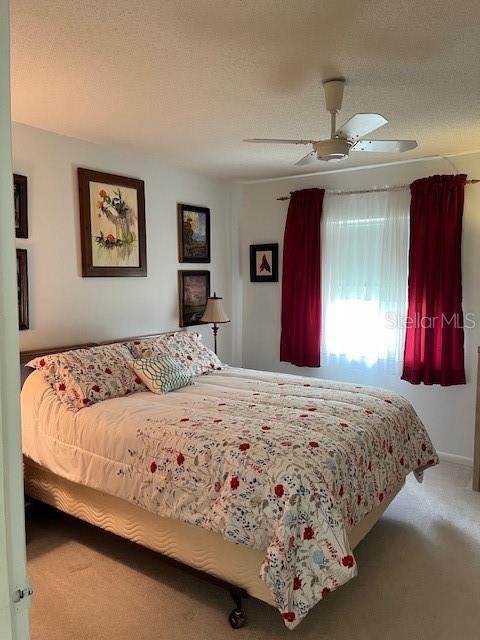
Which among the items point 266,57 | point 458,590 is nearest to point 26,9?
point 266,57

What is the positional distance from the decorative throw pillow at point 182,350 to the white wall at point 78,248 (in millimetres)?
376

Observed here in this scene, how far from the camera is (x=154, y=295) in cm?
409

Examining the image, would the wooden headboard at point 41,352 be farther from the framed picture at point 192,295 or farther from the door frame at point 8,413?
the door frame at point 8,413

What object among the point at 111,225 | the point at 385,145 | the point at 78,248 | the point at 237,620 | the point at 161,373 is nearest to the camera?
→ the point at 237,620

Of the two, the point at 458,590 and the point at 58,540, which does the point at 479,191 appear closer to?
the point at 458,590

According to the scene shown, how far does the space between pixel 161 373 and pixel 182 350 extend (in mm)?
539

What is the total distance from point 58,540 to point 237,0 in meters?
2.91

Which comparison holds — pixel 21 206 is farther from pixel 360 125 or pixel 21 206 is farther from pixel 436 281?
pixel 436 281

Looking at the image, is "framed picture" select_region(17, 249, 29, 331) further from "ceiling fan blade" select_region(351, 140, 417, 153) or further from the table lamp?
"ceiling fan blade" select_region(351, 140, 417, 153)

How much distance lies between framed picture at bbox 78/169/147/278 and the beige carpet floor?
5.94 ft

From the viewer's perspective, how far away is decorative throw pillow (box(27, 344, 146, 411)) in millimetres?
2803

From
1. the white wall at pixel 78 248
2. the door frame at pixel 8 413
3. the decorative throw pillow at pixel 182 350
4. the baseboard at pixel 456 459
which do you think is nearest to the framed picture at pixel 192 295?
the white wall at pixel 78 248

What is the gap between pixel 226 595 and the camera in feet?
7.60

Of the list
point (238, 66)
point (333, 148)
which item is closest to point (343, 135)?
point (333, 148)
